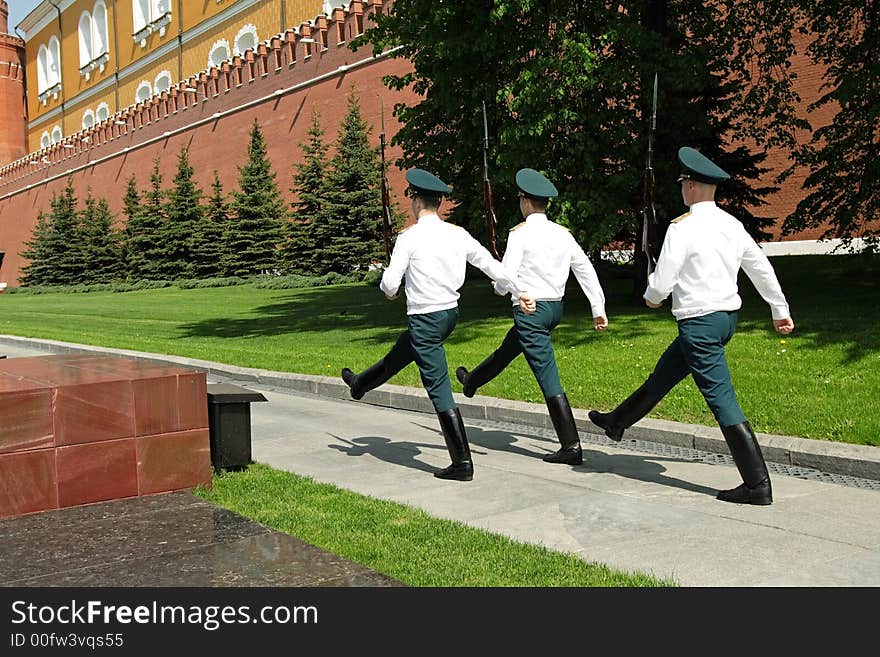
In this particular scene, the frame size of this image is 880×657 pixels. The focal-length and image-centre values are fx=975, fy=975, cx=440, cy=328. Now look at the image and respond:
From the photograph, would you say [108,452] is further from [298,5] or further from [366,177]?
[298,5]

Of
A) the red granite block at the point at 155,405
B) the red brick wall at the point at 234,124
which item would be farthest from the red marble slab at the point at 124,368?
the red brick wall at the point at 234,124

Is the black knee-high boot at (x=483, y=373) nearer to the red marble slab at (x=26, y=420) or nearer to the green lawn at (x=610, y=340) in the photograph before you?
the green lawn at (x=610, y=340)

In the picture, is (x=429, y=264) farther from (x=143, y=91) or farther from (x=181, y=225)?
(x=143, y=91)

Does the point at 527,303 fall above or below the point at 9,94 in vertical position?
below

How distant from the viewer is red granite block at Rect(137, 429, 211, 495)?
5.56 meters

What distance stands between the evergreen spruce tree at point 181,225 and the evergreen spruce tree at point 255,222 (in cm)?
347

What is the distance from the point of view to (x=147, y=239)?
1698 inches

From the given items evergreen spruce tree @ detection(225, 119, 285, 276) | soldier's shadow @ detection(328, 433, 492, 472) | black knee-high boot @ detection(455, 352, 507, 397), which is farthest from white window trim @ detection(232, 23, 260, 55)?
black knee-high boot @ detection(455, 352, 507, 397)

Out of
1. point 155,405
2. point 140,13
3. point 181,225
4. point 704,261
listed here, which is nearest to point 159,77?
point 140,13

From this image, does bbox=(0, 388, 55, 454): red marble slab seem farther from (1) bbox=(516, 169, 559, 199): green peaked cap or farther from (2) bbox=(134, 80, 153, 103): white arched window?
(2) bbox=(134, 80, 153, 103): white arched window

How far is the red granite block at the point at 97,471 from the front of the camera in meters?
5.30

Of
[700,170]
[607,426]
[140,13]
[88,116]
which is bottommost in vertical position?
[607,426]

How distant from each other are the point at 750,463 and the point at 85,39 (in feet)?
238
